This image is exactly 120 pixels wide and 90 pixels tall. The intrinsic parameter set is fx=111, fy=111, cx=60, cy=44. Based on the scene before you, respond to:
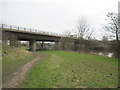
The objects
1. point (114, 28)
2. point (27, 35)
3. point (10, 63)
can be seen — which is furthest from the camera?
point (27, 35)

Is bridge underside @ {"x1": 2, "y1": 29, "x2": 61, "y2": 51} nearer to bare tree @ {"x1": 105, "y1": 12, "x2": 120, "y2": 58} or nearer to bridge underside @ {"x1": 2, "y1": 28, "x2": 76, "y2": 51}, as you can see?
bridge underside @ {"x1": 2, "y1": 28, "x2": 76, "y2": 51}

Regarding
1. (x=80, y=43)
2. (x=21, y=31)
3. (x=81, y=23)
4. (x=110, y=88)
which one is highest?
(x=81, y=23)

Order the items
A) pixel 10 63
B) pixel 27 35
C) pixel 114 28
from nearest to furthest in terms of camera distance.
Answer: pixel 10 63 → pixel 114 28 → pixel 27 35

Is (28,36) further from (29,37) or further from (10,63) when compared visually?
(10,63)

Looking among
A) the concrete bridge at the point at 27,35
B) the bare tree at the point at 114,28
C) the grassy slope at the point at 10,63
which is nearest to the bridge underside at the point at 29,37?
the concrete bridge at the point at 27,35

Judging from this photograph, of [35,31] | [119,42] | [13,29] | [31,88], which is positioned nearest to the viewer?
[31,88]

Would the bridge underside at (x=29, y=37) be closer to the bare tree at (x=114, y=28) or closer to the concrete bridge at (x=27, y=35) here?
the concrete bridge at (x=27, y=35)

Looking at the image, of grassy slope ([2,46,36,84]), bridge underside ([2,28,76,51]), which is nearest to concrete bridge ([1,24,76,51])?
bridge underside ([2,28,76,51])

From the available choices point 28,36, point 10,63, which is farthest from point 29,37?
point 10,63

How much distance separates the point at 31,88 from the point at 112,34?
17056 millimetres

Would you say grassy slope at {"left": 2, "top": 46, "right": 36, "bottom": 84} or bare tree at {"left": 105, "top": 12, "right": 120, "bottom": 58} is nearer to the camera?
grassy slope at {"left": 2, "top": 46, "right": 36, "bottom": 84}

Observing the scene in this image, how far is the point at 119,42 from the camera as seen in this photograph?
16.4m

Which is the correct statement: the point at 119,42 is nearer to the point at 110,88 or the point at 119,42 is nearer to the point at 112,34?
the point at 112,34

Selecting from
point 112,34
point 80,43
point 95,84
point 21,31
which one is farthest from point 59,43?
point 95,84
